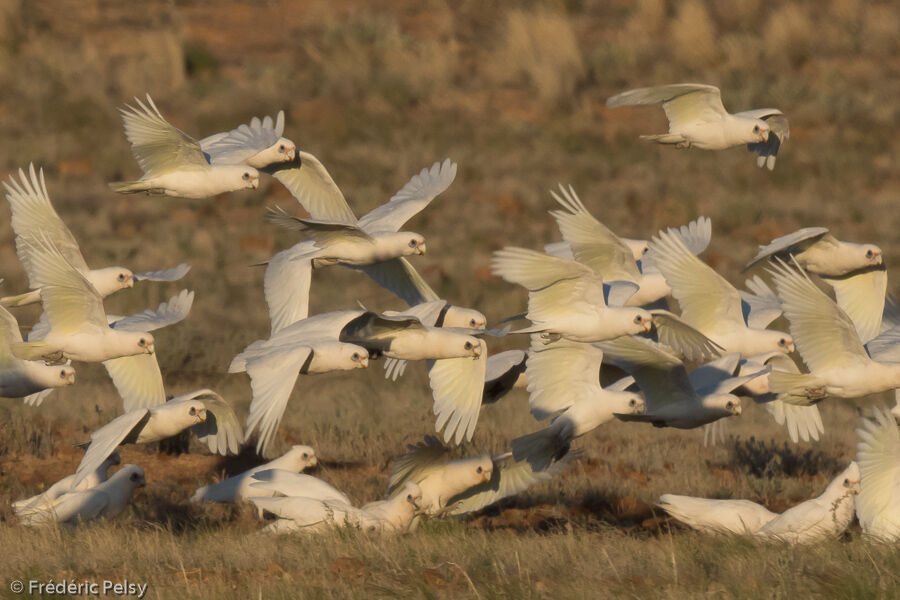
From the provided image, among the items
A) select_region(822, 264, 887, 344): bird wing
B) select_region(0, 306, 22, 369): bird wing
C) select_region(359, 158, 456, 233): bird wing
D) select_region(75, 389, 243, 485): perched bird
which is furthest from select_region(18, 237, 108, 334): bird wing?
select_region(822, 264, 887, 344): bird wing

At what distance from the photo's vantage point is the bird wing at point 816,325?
7.69 m

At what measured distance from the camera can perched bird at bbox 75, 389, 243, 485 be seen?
7.47 meters

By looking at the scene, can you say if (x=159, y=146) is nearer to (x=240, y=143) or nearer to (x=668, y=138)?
(x=240, y=143)

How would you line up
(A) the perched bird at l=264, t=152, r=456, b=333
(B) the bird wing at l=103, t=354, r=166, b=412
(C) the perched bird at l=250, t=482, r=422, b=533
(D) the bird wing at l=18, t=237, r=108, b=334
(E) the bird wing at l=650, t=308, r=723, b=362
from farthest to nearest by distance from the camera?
(B) the bird wing at l=103, t=354, r=166, b=412 → (A) the perched bird at l=264, t=152, r=456, b=333 → (E) the bird wing at l=650, t=308, r=723, b=362 → (C) the perched bird at l=250, t=482, r=422, b=533 → (D) the bird wing at l=18, t=237, r=108, b=334

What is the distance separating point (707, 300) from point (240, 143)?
124 inches

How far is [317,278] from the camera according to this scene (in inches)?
742

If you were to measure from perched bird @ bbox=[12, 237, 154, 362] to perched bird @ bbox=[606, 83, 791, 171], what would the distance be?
11.1 feet

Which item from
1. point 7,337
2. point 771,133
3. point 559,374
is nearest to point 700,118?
point 771,133

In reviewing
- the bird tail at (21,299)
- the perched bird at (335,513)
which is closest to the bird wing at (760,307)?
the perched bird at (335,513)

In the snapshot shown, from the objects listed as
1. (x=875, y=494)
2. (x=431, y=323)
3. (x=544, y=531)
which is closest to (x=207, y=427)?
(x=431, y=323)

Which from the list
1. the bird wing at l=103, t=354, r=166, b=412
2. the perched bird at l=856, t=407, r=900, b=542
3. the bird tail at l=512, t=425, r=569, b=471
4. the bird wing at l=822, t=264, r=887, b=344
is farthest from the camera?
the bird wing at l=822, t=264, r=887, b=344

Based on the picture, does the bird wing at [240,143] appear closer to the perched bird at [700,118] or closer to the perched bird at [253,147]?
the perched bird at [253,147]

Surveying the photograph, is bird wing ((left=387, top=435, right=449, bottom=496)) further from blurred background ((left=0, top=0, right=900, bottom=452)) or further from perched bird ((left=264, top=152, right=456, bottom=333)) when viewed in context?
blurred background ((left=0, top=0, right=900, bottom=452))

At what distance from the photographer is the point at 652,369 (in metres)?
8.16
